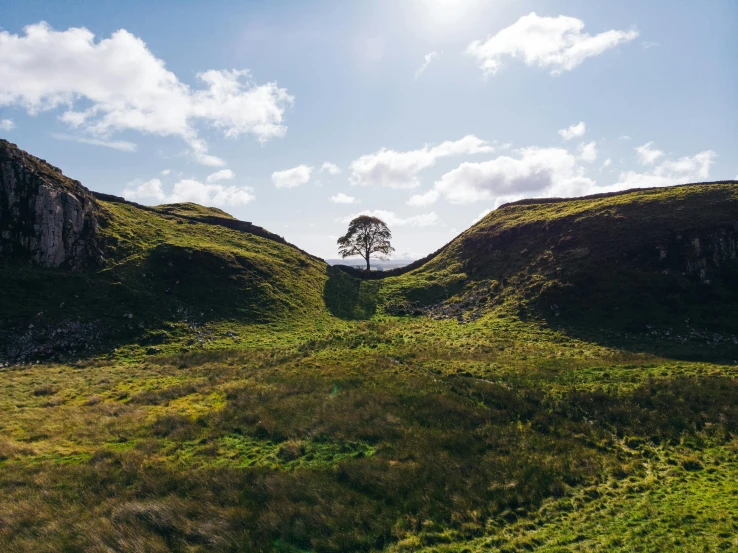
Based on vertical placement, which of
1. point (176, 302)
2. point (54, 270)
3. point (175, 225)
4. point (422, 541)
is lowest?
point (422, 541)

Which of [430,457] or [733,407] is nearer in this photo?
[430,457]

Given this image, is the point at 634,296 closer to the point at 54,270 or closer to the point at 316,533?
the point at 316,533

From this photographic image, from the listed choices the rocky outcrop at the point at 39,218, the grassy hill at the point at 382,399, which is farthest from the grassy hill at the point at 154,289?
the rocky outcrop at the point at 39,218

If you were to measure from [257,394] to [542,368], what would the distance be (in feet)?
72.3

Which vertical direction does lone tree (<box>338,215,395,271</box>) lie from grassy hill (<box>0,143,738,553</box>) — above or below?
→ above

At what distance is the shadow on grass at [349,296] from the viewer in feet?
180

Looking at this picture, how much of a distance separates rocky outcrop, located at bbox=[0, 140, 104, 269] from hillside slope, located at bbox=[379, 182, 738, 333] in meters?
42.7

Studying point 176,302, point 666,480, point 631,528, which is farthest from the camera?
point 176,302

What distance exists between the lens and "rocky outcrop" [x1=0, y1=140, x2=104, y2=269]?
4225cm

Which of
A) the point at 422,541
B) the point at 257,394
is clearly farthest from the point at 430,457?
the point at 257,394

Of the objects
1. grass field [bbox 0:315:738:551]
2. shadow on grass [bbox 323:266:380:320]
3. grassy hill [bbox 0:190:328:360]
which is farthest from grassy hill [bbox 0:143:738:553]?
shadow on grass [bbox 323:266:380:320]

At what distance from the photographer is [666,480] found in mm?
14273

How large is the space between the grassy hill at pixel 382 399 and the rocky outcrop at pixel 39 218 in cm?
188

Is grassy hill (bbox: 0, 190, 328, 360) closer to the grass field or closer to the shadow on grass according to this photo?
the shadow on grass
